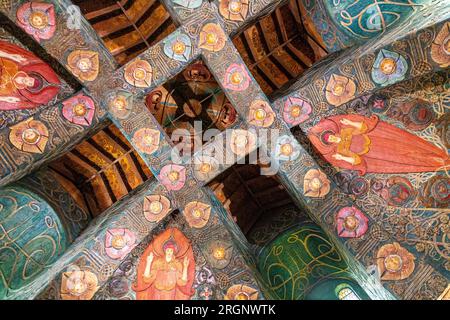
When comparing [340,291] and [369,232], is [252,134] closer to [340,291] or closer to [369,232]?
[369,232]

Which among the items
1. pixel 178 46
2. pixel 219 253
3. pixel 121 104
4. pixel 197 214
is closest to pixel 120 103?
pixel 121 104

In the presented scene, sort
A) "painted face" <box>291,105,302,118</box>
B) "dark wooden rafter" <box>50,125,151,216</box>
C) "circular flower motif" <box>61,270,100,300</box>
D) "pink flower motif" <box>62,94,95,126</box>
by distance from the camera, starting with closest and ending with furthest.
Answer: "circular flower motif" <box>61,270,100,300</box> < "pink flower motif" <box>62,94,95,126</box> < "painted face" <box>291,105,302,118</box> < "dark wooden rafter" <box>50,125,151,216</box>

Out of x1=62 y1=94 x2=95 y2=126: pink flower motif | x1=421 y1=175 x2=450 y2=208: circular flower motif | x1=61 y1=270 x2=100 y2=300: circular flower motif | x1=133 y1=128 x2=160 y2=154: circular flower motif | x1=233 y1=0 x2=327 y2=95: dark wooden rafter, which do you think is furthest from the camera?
x1=233 y1=0 x2=327 y2=95: dark wooden rafter

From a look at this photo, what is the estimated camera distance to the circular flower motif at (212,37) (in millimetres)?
6359

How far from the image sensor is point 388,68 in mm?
5895

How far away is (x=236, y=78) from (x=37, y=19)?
9.99ft

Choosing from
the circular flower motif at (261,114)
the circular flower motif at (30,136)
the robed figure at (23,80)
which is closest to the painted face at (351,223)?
the circular flower motif at (261,114)

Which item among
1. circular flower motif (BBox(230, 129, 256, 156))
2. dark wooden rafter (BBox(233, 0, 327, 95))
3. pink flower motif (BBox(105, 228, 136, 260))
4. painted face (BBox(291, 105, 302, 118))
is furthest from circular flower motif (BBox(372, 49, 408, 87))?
pink flower motif (BBox(105, 228, 136, 260))

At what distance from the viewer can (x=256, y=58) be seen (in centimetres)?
823

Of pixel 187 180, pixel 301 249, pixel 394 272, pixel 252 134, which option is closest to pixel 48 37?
pixel 187 180

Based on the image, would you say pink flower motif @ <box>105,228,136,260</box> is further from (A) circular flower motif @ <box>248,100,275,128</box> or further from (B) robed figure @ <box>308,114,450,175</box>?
(B) robed figure @ <box>308,114,450,175</box>

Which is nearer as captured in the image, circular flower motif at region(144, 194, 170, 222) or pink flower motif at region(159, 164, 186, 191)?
circular flower motif at region(144, 194, 170, 222)

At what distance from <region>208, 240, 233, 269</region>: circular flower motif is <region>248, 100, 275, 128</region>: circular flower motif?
2022 mm

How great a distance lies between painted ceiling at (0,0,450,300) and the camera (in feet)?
19.6
